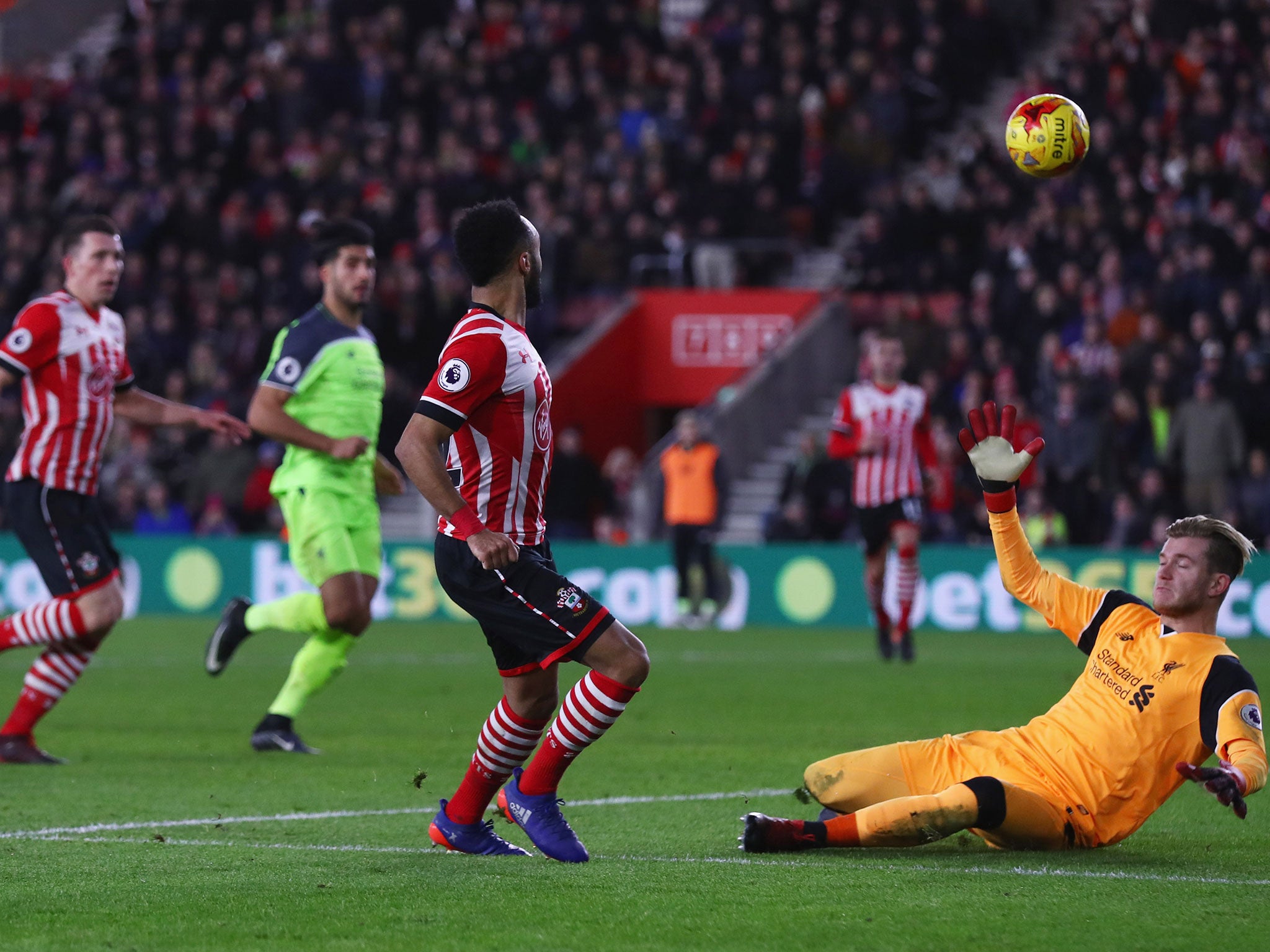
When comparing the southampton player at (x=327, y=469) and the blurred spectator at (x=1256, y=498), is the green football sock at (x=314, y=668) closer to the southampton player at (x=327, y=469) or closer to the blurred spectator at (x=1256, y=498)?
the southampton player at (x=327, y=469)

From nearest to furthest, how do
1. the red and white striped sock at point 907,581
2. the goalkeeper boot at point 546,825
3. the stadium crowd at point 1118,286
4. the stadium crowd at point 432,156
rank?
the goalkeeper boot at point 546,825 < the red and white striped sock at point 907,581 < the stadium crowd at point 1118,286 < the stadium crowd at point 432,156

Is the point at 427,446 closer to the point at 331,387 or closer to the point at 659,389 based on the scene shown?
the point at 331,387

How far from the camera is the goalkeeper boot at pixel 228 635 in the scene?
952 cm

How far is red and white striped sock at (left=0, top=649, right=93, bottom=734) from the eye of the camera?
28.1ft

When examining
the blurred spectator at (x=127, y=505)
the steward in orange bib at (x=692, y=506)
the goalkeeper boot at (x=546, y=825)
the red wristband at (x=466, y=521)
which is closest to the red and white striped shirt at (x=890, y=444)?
the steward in orange bib at (x=692, y=506)

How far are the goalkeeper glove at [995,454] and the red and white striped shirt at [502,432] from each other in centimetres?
129

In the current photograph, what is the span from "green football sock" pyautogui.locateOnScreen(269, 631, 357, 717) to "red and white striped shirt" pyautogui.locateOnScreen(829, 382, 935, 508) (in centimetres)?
627

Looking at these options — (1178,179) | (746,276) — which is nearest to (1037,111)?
(1178,179)

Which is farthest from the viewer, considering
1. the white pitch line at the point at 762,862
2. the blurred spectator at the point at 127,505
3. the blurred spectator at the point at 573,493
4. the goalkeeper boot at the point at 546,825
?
the blurred spectator at the point at 127,505

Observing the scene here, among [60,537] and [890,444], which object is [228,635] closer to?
[60,537]

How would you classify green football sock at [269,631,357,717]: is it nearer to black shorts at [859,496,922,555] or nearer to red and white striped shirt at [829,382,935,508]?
red and white striped shirt at [829,382,935,508]

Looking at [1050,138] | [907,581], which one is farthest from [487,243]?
[907,581]

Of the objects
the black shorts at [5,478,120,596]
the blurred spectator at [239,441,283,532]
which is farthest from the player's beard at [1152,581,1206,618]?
the blurred spectator at [239,441,283,532]

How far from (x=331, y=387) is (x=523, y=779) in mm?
3657
